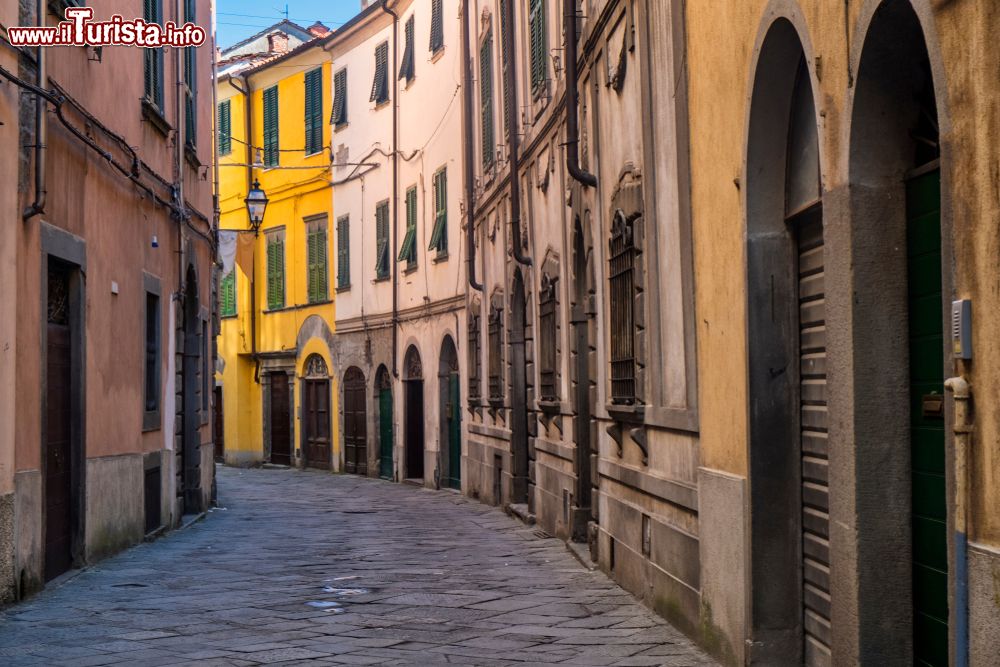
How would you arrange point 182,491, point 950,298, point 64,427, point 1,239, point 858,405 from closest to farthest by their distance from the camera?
point 950,298
point 858,405
point 1,239
point 64,427
point 182,491

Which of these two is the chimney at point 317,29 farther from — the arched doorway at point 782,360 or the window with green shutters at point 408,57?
the arched doorway at point 782,360

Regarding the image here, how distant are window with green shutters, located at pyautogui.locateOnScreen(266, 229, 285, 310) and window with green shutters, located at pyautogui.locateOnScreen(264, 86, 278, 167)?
1719 mm

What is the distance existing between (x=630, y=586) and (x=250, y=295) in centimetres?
2537

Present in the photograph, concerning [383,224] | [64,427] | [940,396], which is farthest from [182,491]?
[940,396]

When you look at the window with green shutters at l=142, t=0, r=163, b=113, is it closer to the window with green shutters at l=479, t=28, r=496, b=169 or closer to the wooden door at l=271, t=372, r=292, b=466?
the window with green shutters at l=479, t=28, r=496, b=169

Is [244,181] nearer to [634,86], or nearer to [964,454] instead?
[634,86]

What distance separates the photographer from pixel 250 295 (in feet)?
112

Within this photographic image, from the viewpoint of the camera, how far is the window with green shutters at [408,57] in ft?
85.7

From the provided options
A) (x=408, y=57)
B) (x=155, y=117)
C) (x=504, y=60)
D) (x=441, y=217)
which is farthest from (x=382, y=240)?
(x=155, y=117)

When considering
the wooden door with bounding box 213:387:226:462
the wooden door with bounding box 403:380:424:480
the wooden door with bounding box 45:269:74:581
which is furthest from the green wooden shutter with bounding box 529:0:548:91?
the wooden door with bounding box 213:387:226:462

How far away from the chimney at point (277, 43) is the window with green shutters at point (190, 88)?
2016cm

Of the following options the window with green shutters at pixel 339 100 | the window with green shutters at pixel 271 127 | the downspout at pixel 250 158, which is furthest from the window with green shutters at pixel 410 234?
the downspout at pixel 250 158

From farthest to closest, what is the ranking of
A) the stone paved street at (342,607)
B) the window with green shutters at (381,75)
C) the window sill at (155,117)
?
the window with green shutters at (381,75)
the window sill at (155,117)
the stone paved street at (342,607)

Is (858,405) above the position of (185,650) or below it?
above
